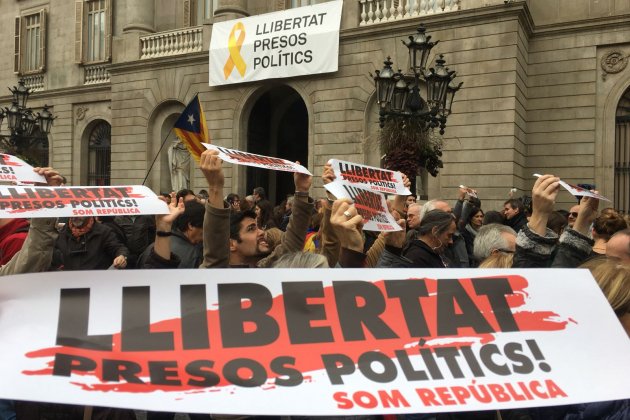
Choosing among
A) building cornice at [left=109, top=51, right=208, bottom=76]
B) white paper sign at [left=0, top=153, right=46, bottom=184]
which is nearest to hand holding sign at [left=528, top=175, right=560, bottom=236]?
white paper sign at [left=0, top=153, right=46, bottom=184]

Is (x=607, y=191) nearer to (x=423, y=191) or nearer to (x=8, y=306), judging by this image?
(x=423, y=191)

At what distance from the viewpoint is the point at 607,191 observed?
46.6 feet

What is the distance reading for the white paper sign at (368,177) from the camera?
4.01m

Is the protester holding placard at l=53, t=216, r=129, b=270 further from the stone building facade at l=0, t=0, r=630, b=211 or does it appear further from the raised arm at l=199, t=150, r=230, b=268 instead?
the stone building facade at l=0, t=0, r=630, b=211

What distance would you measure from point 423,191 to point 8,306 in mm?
13331

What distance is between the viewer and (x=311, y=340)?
2084mm

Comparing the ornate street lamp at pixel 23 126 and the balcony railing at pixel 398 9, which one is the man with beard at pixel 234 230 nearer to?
the balcony railing at pixel 398 9

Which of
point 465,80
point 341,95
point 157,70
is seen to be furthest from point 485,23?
point 157,70

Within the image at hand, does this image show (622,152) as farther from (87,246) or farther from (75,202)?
(75,202)

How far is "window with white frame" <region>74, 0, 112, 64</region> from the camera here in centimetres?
2338

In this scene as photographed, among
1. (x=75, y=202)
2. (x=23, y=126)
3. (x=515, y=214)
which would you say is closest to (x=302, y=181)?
(x=75, y=202)

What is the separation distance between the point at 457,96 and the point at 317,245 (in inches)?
407

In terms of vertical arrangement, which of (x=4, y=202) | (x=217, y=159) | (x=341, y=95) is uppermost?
(x=341, y=95)

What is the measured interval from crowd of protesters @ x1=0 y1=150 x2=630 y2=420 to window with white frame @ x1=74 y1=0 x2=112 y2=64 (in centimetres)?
2029
